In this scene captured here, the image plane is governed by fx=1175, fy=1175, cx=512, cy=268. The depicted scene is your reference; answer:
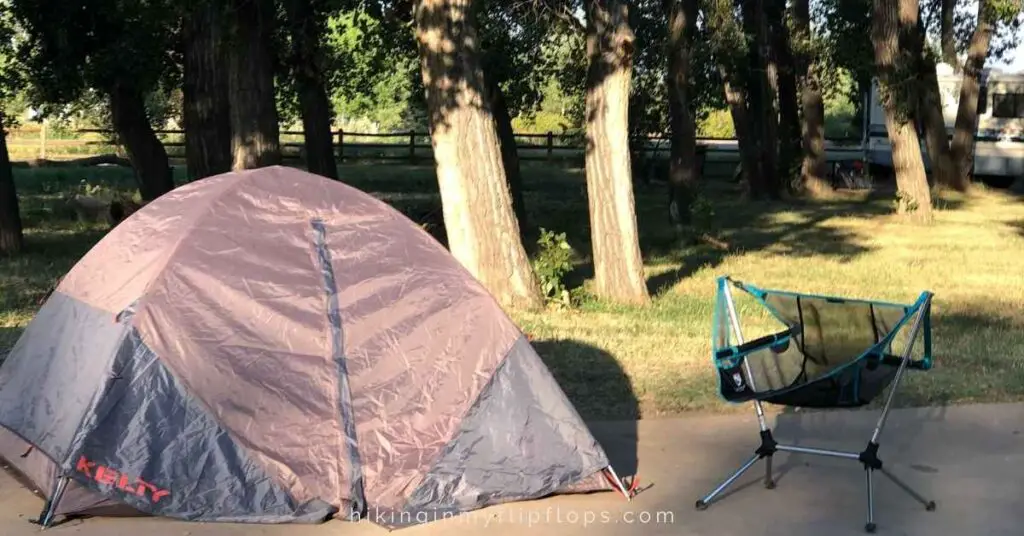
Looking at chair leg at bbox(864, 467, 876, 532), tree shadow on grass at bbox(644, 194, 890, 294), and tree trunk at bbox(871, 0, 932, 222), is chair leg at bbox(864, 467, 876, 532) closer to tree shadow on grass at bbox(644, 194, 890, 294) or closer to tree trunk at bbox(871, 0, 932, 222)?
tree shadow on grass at bbox(644, 194, 890, 294)

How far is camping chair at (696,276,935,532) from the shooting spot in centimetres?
572

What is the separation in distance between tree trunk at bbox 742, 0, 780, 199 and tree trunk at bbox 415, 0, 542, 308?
51.0 feet

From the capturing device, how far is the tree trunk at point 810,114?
26.1 metres

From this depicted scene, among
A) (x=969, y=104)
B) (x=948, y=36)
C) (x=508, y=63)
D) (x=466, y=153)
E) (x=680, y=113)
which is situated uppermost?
(x=948, y=36)

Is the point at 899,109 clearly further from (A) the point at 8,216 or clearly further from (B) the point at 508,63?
(A) the point at 8,216

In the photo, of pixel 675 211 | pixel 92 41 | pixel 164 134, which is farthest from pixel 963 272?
pixel 164 134

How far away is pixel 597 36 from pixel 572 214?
10613mm

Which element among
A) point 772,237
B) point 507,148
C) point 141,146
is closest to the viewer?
point 141,146

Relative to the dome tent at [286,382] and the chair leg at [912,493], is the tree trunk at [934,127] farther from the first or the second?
the dome tent at [286,382]

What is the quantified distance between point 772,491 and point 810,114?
22.5 metres

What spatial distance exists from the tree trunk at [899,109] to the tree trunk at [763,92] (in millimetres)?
3873

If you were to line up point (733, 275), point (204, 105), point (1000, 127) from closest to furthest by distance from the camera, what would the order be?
point (733, 275)
point (204, 105)
point (1000, 127)

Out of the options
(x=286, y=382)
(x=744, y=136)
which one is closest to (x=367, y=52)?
(x=744, y=136)

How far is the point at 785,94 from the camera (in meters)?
29.5
